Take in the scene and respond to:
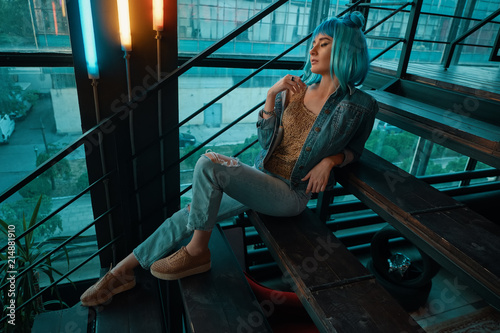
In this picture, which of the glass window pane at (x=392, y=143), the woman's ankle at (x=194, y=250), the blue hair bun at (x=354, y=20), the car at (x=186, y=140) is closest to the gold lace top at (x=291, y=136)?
the blue hair bun at (x=354, y=20)

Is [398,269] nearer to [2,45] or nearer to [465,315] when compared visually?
[465,315]

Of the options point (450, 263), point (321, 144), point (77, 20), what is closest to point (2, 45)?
point (77, 20)

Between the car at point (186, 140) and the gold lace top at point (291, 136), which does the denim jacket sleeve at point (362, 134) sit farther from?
the car at point (186, 140)

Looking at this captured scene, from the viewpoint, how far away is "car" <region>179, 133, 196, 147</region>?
7.95ft

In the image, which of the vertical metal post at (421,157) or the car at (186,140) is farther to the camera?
the vertical metal post at (421,157)

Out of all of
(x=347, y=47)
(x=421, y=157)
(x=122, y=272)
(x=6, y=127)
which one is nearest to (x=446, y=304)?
(x=421, y=157)

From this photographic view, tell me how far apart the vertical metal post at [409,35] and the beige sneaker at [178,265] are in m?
1.78

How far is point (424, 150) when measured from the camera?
12.1 feet

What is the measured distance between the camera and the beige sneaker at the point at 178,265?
1.52m

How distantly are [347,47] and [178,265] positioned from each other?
4.04 feet

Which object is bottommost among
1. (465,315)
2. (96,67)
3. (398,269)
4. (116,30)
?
(465,315)

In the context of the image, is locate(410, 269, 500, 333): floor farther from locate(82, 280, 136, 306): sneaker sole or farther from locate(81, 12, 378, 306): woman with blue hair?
locate(82, 280, 136, 306): sneaker sole

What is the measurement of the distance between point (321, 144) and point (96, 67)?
4.12 ft

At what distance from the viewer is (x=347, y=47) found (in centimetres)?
137
